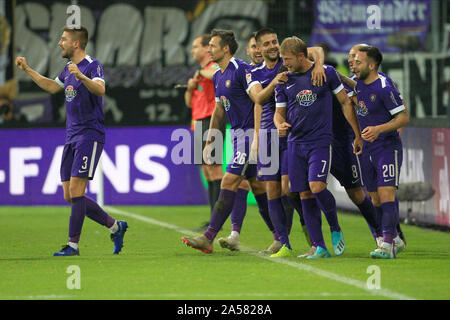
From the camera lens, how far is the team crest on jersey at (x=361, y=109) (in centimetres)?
898

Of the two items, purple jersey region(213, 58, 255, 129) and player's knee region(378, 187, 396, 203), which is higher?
purple jersey region(213, 58, 255, 129)

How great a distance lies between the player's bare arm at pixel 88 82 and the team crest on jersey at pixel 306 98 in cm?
164

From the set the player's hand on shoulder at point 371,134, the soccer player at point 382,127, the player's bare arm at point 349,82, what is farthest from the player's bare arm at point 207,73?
the player's hand on shoulder at point 371,134

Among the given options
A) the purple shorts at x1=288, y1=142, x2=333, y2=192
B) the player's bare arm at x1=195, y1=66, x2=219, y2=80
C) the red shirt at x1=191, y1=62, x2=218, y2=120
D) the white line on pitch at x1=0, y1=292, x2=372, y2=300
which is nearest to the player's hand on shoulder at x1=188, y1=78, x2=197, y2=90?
the red shirt at x1=191, y1=62, x2=218, y2=120

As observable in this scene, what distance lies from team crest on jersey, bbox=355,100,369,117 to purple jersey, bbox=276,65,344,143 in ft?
0.93

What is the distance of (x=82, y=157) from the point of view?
9125 mm

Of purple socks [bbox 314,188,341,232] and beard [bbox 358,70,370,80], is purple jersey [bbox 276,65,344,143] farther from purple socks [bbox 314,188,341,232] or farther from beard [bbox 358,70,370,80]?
purple socks [bbox 314,188,341,232]

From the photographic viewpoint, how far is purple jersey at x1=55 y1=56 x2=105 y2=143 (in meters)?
9.14

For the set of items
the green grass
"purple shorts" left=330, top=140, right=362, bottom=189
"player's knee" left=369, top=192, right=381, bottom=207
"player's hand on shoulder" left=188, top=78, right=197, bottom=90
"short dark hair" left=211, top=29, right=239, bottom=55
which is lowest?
the green grass

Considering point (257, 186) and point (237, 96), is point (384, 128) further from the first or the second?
point (257, 186)

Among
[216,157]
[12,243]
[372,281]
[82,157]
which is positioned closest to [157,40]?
[216,157]
